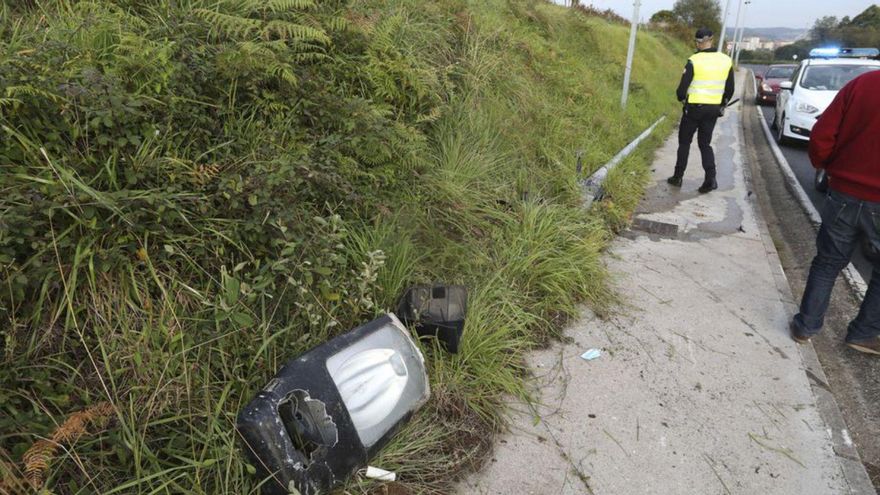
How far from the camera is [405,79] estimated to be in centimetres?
364

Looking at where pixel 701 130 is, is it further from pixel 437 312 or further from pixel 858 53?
pixel 858 53

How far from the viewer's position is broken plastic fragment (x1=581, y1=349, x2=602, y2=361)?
303 cm

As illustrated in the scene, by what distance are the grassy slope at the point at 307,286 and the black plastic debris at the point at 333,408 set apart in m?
0.16

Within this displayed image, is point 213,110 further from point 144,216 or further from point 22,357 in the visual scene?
point 22,357

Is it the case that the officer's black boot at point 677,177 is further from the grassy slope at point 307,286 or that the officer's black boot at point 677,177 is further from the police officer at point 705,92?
the grassy slope at point 307,286

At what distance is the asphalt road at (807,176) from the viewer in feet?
15.3

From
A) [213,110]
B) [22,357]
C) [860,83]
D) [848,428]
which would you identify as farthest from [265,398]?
[860,83]

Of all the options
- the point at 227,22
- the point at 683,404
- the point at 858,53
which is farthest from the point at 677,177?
the point at 858,53

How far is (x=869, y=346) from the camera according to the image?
3.28 metres

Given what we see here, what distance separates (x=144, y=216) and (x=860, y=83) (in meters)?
3.96

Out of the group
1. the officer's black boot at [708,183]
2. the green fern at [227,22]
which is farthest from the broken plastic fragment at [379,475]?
the officer's black boot at [708,183]

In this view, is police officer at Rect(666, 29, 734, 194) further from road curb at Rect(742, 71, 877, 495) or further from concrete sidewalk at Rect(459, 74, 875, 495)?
concrete sidewalk at Rect(459, 74, 875, 495)

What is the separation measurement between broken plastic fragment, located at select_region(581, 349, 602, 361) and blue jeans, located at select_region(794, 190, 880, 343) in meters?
1.40

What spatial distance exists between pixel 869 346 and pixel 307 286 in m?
3.64
